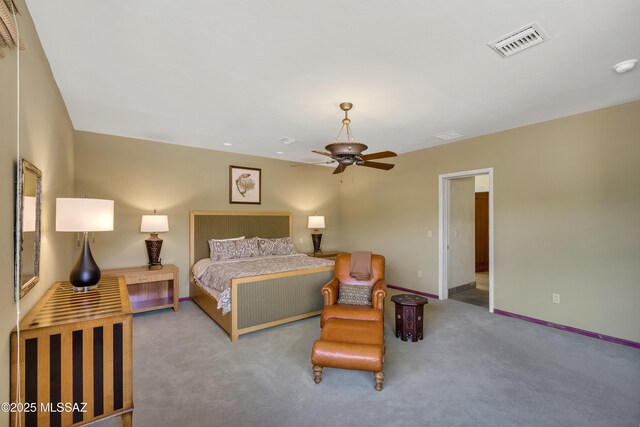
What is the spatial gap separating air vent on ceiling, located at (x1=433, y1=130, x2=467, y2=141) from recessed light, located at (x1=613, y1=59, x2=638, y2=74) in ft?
6.04

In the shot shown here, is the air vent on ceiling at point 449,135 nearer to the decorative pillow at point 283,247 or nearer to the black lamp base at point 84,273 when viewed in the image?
the decorative pillow at point 283,247

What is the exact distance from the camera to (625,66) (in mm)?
2422

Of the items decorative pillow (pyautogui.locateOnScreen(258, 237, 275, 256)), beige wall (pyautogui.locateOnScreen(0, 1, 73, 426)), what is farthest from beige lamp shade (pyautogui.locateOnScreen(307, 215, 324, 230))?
beige wall (pyautogui.locateOnScreen(0, 1, 73, 426))

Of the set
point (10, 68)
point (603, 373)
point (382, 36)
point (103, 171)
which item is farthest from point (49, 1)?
point (603, 373)

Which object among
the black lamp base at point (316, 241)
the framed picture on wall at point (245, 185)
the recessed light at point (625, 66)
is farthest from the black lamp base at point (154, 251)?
the recessed light at point (625, 66)

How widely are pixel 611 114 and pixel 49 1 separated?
205 inches

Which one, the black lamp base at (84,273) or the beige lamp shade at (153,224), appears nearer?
the black lamp base at (84,273)

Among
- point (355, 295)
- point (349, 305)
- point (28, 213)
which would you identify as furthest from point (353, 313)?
point (28, 213)

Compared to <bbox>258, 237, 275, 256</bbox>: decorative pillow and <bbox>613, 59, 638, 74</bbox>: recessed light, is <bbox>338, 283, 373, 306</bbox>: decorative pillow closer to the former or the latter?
<bbox>258, 237, 275, 256</bbox>: decorative pillow

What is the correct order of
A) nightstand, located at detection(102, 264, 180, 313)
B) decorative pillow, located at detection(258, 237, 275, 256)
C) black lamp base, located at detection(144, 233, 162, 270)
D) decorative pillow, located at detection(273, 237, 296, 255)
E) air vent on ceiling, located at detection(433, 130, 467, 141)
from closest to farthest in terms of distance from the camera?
nightstand, located at detection(102, 264, 180, 313), air vent on ceiling, located at detection(433, 130, 467, 141), black lamp base, located at detection(144, 233, 162, 270), decorative pillow, located at detection(258, 237, 275, 256), decorative pillow, located at detection(273, 237, 296, 255)

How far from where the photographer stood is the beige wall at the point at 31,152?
1372 mm

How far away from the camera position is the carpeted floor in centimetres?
207

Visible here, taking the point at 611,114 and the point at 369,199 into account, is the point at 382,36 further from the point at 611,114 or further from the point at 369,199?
the point at 369,199

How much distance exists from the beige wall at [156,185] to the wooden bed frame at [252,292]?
0.22 metres
